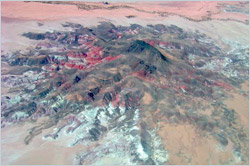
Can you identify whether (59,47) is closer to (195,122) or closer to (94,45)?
(94,45)

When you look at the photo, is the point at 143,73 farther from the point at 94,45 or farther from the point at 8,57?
the point at 8,57

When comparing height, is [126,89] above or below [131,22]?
below

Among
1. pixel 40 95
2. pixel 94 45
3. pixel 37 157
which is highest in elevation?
pixel 94 45

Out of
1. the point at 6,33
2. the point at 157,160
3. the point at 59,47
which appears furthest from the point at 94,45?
the point at 157,160

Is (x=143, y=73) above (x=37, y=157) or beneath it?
above

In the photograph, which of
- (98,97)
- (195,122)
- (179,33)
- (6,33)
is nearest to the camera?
(195,122)

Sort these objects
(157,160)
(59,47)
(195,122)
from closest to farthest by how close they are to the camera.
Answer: (157,160)
(195,122)
(59,47)

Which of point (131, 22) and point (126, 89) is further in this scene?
point (131, 22)

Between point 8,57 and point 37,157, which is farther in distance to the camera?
point 8,57

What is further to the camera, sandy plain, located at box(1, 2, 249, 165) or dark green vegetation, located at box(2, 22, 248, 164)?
dark green vegetation, located at box(2, 22, 248, 164)

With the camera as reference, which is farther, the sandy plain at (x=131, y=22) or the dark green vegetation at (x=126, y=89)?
the dark green vegetation at (x=126, y=89)
